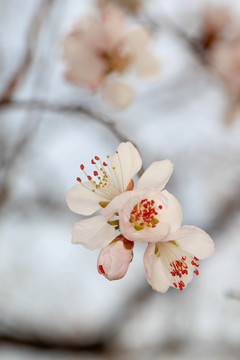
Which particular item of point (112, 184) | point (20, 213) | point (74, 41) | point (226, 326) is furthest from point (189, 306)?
point (112, 184)

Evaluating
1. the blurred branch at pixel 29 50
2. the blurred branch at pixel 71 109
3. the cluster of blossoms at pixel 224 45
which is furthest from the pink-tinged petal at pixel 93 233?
the cluster of blossoms at pixel 224 45

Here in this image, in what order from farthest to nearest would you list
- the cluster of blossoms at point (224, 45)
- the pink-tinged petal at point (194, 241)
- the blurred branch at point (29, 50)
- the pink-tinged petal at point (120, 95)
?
the cluster of blossoms at point (224, 45)
the pink-tinged petal at point (120, 95)
the blurred branch at point (29, 50)
the pink-tinged petal at point (194, 241)

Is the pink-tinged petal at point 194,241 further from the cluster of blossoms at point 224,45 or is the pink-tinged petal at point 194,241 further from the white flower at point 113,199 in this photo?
the cluster of blossoms at point 224,45

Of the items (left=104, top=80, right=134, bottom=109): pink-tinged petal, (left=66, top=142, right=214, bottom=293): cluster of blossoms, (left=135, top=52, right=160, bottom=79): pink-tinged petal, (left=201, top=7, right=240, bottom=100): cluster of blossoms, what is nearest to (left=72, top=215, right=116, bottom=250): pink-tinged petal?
(left=66, top=142, right=214, bottom=293): cluster of blossoms

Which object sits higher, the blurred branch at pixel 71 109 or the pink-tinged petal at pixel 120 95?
the pink-tinged petal at pixel 120 95

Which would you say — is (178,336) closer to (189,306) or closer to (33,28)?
(189,306)

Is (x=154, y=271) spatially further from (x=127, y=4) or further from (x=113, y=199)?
(x=127, y=4)

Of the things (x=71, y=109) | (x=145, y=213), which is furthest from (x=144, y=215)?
(x=71, y=109)
